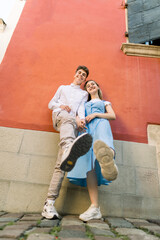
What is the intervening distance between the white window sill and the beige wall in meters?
1.74

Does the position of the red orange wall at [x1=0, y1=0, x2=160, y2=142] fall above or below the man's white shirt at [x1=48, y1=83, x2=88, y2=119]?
above

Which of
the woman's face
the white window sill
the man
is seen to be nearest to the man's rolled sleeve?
the man

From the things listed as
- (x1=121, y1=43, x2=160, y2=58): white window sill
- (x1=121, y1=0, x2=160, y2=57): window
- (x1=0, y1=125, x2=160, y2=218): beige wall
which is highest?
(x1=121, y1=0, x2=160, y2=57): window

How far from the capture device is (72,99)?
7.23 feet

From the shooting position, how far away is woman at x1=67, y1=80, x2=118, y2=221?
1.41m

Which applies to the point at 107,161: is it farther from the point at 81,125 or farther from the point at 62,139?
the point at 81,125

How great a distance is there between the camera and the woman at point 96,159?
1.41m

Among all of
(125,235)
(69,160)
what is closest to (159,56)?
(69,160)

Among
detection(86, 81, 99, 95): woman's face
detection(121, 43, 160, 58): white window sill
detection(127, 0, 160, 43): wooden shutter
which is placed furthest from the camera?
detection(127, 0, 160, 43): wooden shutter

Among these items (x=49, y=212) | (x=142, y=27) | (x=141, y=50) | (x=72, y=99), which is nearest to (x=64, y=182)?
(x=49, y=212)

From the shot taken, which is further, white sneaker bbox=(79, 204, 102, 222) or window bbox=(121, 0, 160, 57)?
window bbox=(121, 0, 160, 57)

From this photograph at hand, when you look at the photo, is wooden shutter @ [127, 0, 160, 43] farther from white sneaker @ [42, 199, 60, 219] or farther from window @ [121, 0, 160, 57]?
white sneaker @ [42, 199, 60, 219]

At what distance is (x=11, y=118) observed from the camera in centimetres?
235

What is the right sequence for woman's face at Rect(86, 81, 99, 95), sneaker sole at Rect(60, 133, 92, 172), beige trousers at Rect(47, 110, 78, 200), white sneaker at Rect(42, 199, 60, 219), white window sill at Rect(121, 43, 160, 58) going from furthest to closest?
white window sill at Rect(121, 43, 160, 58), woman's face at Rect(86, 81, 99, 95), beige trousers at Rect(47, 110, 78, 200), white sneaker at Rect(42, 199, 60, 219), sneaker sole at Rect(60, 133, 92, 172)
